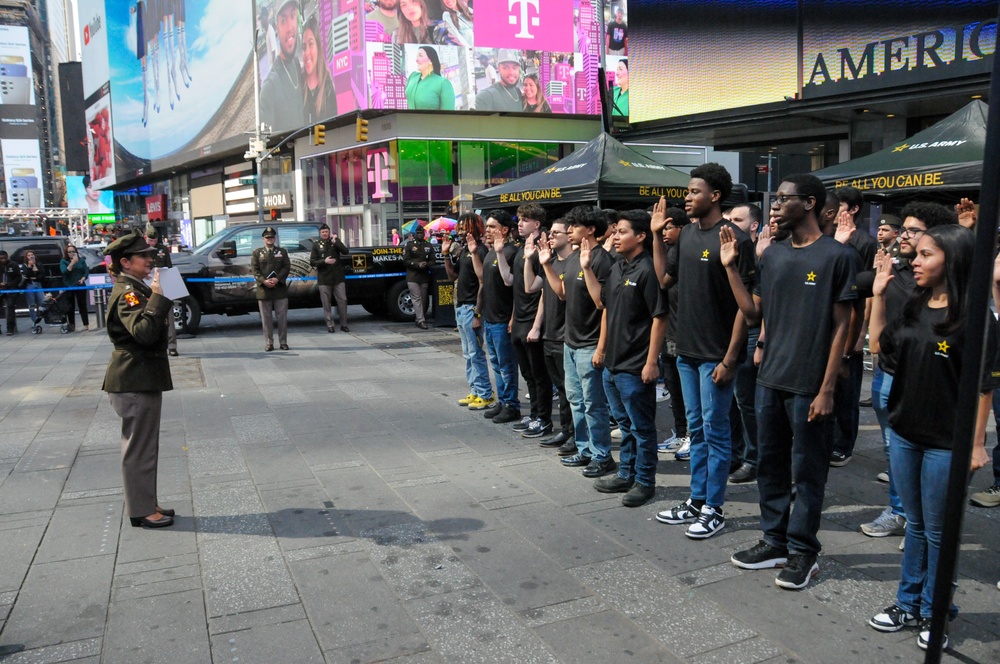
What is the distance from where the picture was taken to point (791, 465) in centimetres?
434

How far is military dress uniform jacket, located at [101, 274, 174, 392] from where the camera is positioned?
5.05 metres

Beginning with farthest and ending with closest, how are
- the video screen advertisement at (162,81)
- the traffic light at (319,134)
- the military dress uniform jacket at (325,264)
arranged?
the video screen advertisement at (162,81), the traffic light at (319,134), the military dress uniform jacket at (325,264)

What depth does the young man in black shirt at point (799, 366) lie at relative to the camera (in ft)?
12.9

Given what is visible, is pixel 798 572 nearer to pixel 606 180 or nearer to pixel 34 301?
pixel 606 180

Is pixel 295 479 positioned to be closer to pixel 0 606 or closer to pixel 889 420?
pixel 0 606

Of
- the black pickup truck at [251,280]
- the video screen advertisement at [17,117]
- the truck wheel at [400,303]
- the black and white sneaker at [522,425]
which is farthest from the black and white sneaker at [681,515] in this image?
the video screen advertisement at [17,117]

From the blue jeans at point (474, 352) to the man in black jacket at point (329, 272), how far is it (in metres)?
7.07

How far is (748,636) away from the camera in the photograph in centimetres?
370

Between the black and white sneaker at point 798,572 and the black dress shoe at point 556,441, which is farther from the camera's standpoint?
the black dress shoe at point 556,441

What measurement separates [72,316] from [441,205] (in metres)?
18.1

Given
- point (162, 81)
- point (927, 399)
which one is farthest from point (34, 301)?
point (162, 81)

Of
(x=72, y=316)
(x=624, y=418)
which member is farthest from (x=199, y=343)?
(x=624, y=418)

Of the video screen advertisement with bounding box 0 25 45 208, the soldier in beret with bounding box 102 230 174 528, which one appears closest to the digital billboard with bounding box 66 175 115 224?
the video screen advertisement with bounding box 0 25 45 208

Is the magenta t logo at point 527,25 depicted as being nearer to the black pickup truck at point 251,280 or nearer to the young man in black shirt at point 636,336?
the black pickup truck at point 251,280
